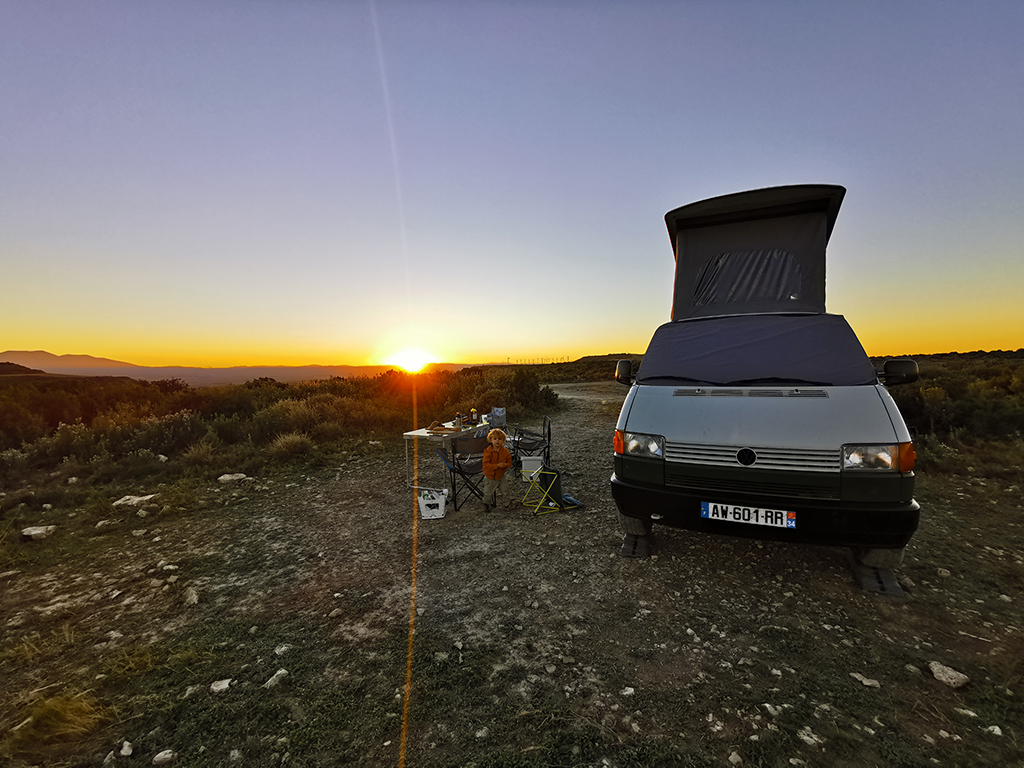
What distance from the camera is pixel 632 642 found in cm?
291

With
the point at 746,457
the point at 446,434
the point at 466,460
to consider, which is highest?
the point at 746,457

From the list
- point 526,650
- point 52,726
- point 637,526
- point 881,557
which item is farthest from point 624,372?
point 52,726

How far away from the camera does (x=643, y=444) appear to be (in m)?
3.55

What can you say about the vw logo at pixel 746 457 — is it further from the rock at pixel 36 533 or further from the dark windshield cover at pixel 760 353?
A: the rock at pixel 36 533

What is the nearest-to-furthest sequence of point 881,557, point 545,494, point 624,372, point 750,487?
point 750,487 → point 881,557 → point 624,372 → point 545,494

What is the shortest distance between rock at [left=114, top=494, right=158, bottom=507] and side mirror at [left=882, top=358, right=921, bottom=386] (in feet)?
30.1

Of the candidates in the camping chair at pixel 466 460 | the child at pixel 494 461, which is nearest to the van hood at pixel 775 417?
the child at pixel 494 461

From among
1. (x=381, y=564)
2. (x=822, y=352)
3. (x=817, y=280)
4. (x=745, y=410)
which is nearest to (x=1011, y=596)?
(x=822, y=352)

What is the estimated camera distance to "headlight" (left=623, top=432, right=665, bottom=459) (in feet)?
11.4

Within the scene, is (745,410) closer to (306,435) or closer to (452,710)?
(452,710)

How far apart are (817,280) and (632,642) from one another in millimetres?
4328

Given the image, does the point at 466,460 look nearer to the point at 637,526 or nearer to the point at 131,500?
the point at 637,526

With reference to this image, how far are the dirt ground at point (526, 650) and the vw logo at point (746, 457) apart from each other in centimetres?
120

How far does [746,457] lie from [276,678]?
3.58 m
